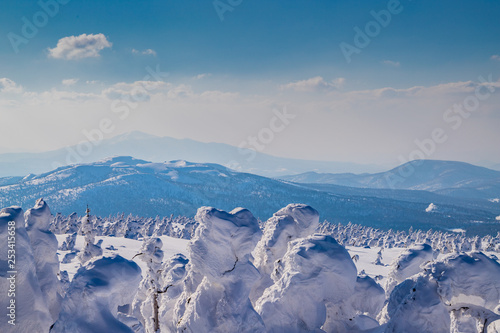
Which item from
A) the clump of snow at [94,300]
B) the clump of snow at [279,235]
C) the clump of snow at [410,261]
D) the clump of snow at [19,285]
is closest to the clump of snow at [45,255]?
the clump of snow at [19,285]

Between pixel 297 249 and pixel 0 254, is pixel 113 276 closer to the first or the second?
pixel 0 254

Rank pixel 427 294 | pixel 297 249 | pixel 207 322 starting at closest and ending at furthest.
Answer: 1. pixel 427 294
2. pixel 207 322
3. pixel 297 249

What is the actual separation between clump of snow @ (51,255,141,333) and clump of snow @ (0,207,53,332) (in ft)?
7.13

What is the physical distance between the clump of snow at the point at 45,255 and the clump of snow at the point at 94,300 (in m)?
4.42

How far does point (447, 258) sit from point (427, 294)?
44.2 inches

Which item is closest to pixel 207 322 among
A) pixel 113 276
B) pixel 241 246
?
pixel 241 246

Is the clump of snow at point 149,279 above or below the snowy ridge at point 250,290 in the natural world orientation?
below

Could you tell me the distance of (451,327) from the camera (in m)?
9.69

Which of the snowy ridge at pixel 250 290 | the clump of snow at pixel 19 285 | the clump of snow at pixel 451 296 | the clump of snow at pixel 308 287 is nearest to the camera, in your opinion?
the snowy ridge at pixel 250 290

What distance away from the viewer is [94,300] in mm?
8359

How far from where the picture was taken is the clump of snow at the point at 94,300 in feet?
27.0

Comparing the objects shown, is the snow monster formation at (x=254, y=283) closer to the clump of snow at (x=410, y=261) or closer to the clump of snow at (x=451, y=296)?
the clump of snow at (x=451, y=296)

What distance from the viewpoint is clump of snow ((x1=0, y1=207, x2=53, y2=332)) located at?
935 cm

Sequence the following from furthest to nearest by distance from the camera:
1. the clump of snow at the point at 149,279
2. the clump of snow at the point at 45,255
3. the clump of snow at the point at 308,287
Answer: the clump of snow at the point at 149,279 < the clump of snow at the point at 45,255 < the clump of snow at the point at 308,287
